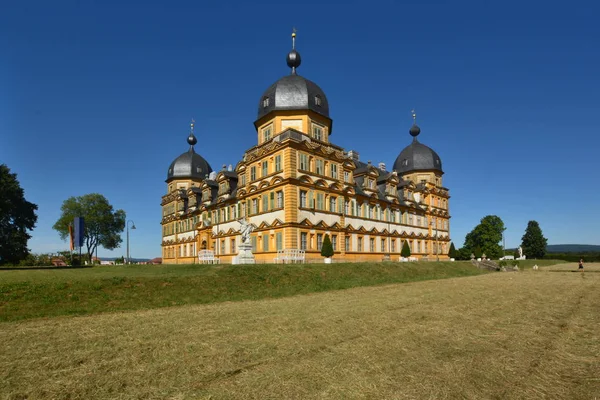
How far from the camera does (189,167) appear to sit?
179 feet

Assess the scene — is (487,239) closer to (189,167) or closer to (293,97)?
(293,97)

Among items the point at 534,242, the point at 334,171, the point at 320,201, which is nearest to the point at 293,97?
the point at 334,171

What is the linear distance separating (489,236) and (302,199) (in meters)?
54.1

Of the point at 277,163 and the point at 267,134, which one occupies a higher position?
the point at 267,134

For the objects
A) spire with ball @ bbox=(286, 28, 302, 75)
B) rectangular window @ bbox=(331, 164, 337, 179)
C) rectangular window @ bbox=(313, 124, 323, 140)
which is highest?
spire with ball @ bbox=(286, 28, 302, 75)

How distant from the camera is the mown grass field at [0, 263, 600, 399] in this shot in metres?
4.74

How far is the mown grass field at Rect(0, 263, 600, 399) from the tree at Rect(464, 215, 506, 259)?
208ft

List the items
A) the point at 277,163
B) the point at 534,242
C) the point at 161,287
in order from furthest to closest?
the point at 534,242 < the point at 277,163 < the point at 161,287

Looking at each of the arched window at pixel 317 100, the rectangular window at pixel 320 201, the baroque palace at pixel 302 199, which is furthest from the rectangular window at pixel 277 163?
the arched window at pixel 317 100

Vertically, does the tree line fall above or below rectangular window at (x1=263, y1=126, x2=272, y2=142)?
below

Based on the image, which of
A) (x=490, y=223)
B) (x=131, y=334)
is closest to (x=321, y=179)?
(x=131, y=334)

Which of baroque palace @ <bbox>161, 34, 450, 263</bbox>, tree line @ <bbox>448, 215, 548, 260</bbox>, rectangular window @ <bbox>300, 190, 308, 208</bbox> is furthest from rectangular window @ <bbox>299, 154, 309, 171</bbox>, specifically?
tree line @ <bbox>448, 215, 548, 260</bbox>

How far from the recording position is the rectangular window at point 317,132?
112 ft

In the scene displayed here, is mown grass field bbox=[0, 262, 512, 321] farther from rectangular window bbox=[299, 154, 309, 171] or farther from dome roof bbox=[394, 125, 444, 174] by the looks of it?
dome roof bbox=[394, 125, 444, 174]
